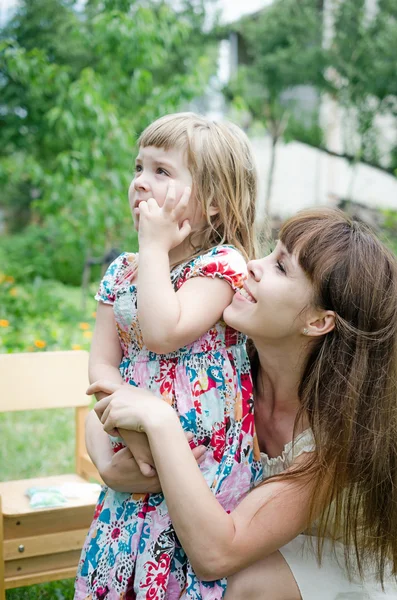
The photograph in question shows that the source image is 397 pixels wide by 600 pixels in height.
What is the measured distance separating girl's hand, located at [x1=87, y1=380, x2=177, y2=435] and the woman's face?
28cm

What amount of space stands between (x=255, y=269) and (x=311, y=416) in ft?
1.38

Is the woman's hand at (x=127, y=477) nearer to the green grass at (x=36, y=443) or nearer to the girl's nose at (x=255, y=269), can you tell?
the girl's nose at (x=255, y=269)

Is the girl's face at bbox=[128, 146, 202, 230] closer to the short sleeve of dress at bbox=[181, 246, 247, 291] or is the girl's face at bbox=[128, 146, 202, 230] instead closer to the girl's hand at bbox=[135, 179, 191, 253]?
the girl's hand at bbox=[135, 179, 191, 253]

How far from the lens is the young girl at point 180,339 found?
6.16ft

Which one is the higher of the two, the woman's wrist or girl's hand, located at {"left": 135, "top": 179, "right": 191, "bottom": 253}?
girl's hand, located at {"left": 135, "top": 179, "right": 191, "bottom": 253}

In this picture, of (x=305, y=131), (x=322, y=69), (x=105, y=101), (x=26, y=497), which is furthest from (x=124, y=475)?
(x=305, y=131)

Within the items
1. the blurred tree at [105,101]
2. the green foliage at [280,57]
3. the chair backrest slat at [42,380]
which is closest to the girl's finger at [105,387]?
the chair backrest slat at [42,380]

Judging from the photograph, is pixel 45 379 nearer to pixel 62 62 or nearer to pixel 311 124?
pixel 62 62

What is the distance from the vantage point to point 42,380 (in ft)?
11.3

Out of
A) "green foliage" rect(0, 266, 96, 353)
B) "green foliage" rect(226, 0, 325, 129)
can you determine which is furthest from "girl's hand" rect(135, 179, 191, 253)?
"green foliage" rect(226, 0, 325, 129)

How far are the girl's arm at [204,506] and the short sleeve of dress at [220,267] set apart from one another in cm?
35

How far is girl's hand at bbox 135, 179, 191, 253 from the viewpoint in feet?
6.22

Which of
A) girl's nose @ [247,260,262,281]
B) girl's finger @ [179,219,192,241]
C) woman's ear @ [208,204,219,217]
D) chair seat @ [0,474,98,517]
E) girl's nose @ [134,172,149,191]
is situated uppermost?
girl's nose @ [134,172,149,191]

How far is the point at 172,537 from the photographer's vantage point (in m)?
1.92
